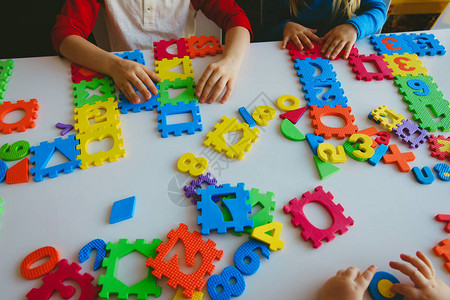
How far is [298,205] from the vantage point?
0.62m

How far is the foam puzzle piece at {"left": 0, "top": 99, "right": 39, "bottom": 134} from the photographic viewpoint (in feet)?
2.47

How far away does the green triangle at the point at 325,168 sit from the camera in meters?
0.66

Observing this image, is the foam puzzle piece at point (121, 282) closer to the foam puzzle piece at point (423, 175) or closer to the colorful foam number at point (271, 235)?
the colorful foam number at point (271, 235)

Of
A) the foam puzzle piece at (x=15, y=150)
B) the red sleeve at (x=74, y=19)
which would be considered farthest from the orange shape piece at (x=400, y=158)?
the red sleeve at (x=74, y=19)

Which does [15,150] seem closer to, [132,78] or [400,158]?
[132,78]

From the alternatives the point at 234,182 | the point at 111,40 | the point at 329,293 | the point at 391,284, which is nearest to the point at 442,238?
the point at 391,284

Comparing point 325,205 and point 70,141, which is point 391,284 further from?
point 70,141

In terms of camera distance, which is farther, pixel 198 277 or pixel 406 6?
pixel 406 6

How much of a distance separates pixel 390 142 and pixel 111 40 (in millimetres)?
1042

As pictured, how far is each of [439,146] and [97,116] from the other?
0.80m

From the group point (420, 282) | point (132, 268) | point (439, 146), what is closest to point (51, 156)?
point (132, 268)

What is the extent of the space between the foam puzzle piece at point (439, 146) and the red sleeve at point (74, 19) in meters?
1.01

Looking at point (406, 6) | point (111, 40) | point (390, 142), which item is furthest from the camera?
point (406, 6)

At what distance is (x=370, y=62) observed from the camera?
0.92 metres
